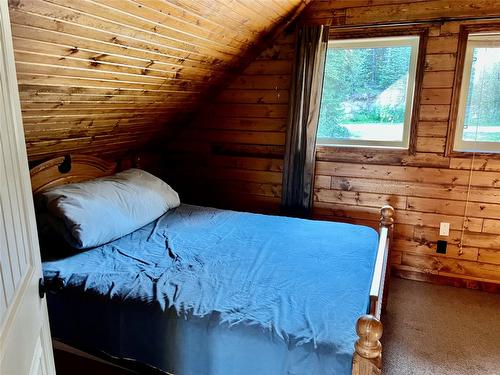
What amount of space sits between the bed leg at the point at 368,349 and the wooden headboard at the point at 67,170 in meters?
1.90

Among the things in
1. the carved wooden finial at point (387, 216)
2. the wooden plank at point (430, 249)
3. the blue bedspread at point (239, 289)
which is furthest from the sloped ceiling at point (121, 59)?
the wooden plank at point (430, 249)

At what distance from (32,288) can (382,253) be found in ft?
4.76

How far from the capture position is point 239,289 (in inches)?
62.2

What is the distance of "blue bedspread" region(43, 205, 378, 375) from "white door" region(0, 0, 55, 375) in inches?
4.7

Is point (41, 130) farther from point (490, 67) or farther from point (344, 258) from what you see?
point (490, 67)

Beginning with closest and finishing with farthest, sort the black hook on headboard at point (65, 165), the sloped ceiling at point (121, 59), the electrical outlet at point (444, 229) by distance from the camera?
the sloped ceiling at point (121, 59), the black hook on headboard at point (65, 165), the electrical outlet at point (444, 229)

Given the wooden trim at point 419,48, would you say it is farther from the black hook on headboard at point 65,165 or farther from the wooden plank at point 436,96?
the black hook on headboard at point 65,165

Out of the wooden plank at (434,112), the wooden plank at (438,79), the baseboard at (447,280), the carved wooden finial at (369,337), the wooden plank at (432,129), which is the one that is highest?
the wooden plank at (438,79)

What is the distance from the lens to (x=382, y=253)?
A: 5.86 ft

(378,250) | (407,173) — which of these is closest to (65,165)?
(378,250)

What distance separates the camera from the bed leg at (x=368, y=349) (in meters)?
1.13

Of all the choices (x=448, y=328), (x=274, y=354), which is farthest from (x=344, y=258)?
(x=448, y=328)

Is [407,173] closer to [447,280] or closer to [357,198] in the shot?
[357,198]

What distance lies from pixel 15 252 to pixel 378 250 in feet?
5.06
